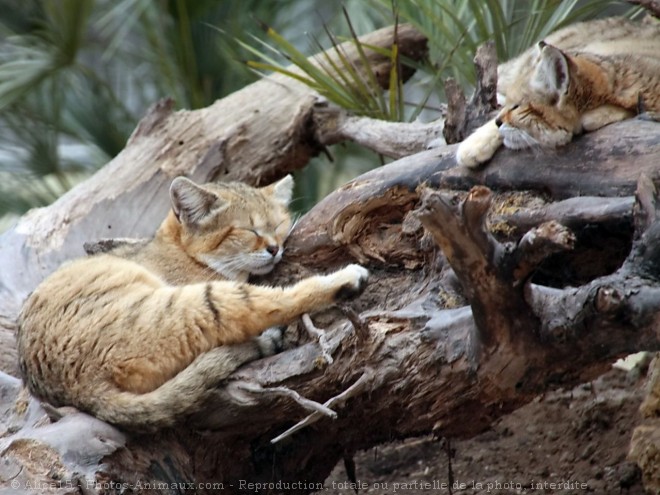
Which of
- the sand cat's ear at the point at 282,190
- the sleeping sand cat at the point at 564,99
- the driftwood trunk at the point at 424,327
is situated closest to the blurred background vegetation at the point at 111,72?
the sand cat's ear at the point at 282,190

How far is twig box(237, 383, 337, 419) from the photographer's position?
2656 millimetres

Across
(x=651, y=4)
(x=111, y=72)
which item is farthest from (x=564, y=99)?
(x=111, y=72)

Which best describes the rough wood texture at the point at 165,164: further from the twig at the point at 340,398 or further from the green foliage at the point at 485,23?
the twig at the point at 340,398

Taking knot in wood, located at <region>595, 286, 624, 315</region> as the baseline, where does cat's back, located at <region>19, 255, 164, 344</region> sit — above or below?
above

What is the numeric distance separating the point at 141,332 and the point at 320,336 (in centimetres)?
62

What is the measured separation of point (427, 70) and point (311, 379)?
10.2ft

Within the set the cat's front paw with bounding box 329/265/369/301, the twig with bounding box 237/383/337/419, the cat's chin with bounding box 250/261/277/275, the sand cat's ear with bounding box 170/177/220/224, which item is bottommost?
the cat's chin with bounding box 250/261/277/275

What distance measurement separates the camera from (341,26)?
6.60 metres

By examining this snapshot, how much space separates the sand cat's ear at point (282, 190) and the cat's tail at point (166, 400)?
137 centimetres

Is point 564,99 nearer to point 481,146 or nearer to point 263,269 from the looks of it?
point 481,146

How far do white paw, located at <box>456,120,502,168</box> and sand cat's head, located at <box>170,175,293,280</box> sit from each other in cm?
91

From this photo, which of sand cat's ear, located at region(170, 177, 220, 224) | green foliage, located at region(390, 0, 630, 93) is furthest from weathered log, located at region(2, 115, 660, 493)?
green foliage, located at region(390, 0, 630, 93)

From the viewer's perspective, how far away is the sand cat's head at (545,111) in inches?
122

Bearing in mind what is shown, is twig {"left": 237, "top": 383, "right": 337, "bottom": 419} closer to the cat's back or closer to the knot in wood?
the cat's back
